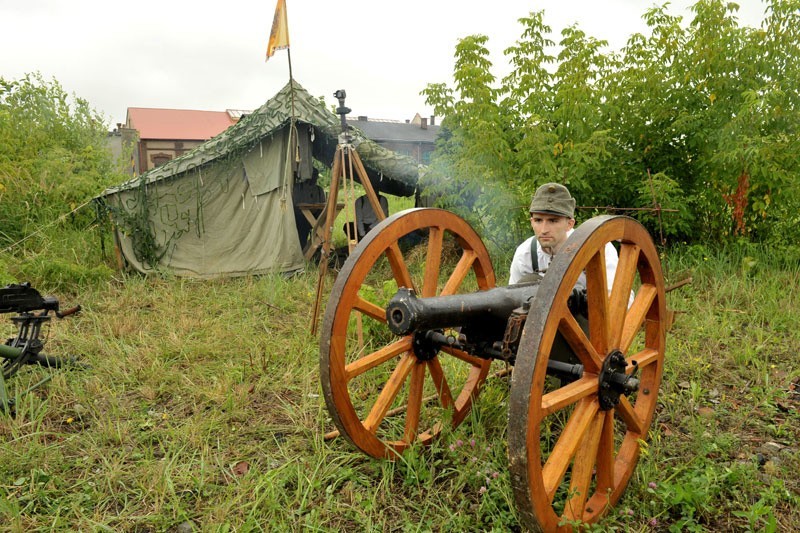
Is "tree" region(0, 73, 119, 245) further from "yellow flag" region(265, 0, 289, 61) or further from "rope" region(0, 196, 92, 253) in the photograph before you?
"yellow flag" region(265, 0, 289, 61)

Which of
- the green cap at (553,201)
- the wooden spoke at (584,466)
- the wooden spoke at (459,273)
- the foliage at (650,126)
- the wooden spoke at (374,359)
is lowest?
the wooden spoke at (584,466)

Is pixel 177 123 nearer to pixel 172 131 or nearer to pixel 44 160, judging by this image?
pixel 172 131

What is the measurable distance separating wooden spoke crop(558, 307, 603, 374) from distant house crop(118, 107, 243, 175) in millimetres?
30031

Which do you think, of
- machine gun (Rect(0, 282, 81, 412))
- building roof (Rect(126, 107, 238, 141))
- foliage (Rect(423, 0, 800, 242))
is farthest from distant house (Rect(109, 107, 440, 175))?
machine gun (Rect(0, 282, 81, 412))

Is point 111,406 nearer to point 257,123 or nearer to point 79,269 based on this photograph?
point 79,269

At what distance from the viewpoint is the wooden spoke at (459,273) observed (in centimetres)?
284

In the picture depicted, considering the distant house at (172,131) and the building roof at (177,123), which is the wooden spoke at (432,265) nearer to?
the distant house at (172,131)

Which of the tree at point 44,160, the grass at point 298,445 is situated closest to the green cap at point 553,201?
the grass at point 298,445

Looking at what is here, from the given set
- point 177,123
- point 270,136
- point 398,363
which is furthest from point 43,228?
point 177,123

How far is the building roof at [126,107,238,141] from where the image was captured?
3139 centimetres

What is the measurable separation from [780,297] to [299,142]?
18.1 ft

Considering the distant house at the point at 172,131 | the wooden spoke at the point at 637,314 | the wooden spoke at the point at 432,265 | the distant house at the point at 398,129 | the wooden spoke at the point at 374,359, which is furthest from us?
the distant house at the point at 398,129

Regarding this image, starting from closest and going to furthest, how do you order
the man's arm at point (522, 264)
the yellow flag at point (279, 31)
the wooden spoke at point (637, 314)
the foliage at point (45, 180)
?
the wooden spoke at point (637, 314)
the man's arm at point (522, 264)
the yellow flag at point (279, 31)
the foliage at point (45, 180)

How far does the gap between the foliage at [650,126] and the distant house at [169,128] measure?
2617 centimetres
